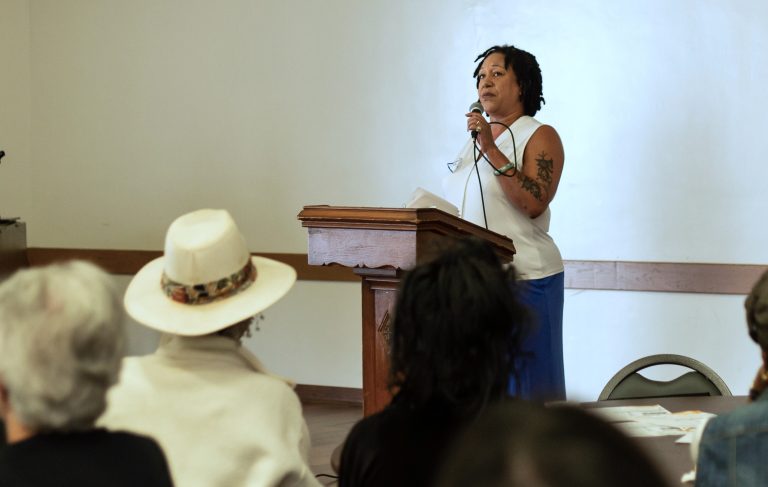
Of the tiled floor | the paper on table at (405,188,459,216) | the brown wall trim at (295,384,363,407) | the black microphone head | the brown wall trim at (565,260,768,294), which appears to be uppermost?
the black microphone head

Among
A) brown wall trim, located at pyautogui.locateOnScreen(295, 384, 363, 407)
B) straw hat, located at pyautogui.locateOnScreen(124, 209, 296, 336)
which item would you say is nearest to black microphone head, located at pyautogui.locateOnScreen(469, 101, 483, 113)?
straw hat, located at pyautogui.locateOnScreen(124, 209, 296, 336)

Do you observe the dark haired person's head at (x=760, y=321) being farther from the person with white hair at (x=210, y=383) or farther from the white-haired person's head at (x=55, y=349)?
the white-haired person's head at (x=55, y=349)

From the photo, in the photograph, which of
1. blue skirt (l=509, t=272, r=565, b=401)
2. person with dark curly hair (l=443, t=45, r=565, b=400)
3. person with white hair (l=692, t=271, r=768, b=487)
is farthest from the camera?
person with dark curly hair (l=443, t=45, r=565, b=400)

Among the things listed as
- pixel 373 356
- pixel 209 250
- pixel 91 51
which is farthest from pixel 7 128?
pixel 209 250

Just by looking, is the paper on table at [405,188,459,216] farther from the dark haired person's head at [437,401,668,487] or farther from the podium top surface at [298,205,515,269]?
the dark haired person's head at [437,401,668,487]

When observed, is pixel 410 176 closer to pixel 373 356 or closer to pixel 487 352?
pixel 373 356

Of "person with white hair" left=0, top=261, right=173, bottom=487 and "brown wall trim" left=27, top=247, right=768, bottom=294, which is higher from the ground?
"person with white hair" left=0, top=261, right=173, bottom=487

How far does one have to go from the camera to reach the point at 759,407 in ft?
4.97

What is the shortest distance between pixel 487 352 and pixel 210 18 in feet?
15.7

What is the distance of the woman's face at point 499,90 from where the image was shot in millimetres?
3865

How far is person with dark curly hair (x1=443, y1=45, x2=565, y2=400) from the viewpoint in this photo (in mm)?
3547

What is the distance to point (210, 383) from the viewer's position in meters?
1.85

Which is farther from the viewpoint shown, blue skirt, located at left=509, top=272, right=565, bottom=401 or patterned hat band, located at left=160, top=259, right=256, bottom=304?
blue skirt, located at left=509, top=272, right=565, bottom=401

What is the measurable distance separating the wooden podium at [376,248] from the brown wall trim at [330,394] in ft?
9.49
